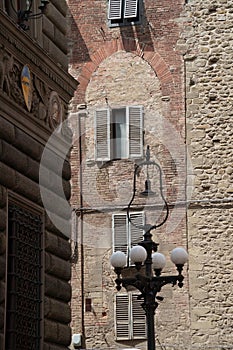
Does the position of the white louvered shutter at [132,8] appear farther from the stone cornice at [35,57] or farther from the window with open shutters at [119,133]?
the stone cornice at [35,57]

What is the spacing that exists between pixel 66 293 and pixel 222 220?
10.5 m

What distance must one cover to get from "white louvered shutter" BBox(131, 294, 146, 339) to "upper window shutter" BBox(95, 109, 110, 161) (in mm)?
3351

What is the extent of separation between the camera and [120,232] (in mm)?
24188

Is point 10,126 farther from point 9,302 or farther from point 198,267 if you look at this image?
point 198,267

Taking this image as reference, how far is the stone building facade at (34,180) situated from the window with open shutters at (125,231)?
10086 millimetres

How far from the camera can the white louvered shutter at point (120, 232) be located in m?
Answer: 24.1

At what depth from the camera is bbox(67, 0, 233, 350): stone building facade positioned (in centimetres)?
2348

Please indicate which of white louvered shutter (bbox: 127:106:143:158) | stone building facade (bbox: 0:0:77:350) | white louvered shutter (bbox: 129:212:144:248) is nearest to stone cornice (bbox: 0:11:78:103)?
stone building facade (bbox: 0:0:77:350)

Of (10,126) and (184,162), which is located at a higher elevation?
(184,162)

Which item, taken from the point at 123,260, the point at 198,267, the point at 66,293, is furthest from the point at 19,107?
the point at 198,267

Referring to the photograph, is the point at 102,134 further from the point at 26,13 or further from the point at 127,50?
the point at 26,13

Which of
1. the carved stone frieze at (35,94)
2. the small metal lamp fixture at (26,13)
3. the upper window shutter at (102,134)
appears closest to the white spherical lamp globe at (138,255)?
the carved stone frieze at (35,94)

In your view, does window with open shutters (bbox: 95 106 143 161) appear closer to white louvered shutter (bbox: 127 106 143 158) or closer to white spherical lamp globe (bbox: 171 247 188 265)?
white louvered shutter (bbox: 127 106 143 158)

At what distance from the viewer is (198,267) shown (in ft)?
77.3
